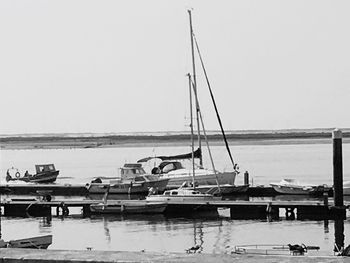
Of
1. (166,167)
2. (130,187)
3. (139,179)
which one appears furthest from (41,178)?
(130,187)

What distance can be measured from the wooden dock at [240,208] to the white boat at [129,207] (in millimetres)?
507

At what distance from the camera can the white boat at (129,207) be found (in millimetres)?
46000

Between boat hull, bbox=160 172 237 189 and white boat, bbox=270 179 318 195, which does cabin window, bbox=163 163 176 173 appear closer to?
boat hull, bbox=160 172 237 189

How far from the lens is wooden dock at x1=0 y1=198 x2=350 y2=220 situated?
4241 centimetres

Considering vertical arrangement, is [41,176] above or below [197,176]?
below

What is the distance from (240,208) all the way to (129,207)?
18.9 ft

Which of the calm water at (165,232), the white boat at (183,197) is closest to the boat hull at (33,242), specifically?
the calm water at (165,232)

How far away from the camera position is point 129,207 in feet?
152

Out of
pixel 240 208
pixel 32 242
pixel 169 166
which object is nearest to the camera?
pixel 32 242

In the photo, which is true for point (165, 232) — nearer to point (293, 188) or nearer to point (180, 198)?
point (180, 198)

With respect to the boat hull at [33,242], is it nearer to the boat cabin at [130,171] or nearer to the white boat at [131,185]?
the white boat at [131,185]

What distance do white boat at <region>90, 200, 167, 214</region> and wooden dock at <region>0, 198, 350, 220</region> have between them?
0.51 meters

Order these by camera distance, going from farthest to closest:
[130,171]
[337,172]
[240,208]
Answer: [130,171] < [240,208] < [337,172]

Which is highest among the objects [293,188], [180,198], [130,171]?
[130,171]
